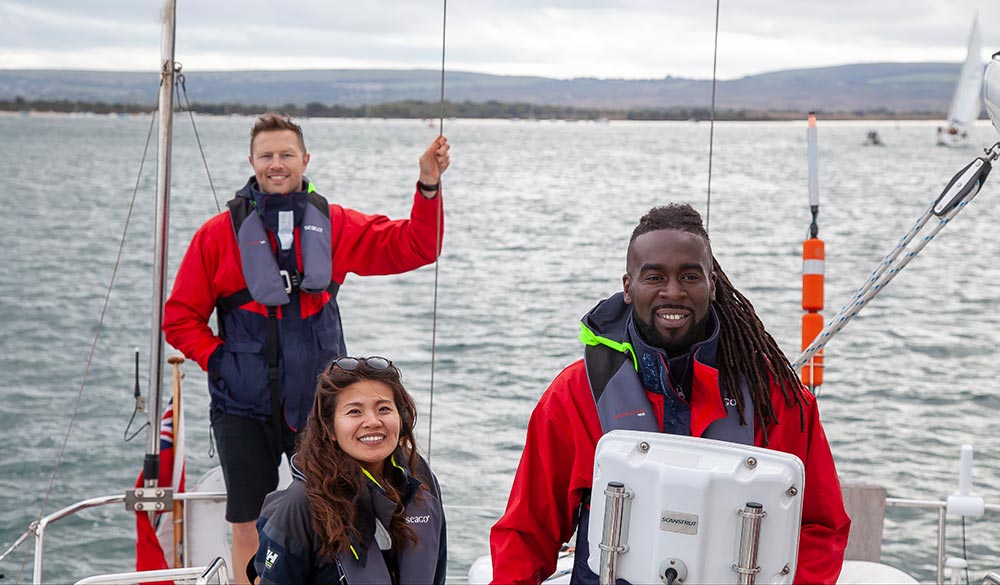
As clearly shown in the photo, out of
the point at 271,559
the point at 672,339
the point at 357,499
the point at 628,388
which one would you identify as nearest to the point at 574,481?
the point at 628,388

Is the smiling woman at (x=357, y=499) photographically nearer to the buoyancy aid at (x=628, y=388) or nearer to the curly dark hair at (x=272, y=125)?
the buoyancy aid at (x=628, y=388)

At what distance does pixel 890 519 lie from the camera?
8.62 m

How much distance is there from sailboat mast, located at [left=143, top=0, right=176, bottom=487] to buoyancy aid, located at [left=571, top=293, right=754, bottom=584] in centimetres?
213

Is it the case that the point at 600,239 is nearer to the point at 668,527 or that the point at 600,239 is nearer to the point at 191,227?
the point at 191,227

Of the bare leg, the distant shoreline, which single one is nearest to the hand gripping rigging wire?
the bare leg

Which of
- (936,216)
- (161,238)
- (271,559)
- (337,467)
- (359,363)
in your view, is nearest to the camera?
(271,559)

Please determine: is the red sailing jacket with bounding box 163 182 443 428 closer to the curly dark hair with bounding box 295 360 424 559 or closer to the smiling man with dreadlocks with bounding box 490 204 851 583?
the curly dark hair with bounding box 295 360 424 559

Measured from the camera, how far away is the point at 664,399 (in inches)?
84.3

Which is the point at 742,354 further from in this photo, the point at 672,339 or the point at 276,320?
the point at 276,320

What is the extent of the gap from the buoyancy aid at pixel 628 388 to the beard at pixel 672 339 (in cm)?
1

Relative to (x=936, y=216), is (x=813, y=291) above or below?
below

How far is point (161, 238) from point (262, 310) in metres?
0.63

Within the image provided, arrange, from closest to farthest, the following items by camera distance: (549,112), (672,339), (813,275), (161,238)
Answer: (672,339), (161,238), (813,275), (549,112)

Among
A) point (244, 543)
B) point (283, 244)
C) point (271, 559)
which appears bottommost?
point (244, 543)
